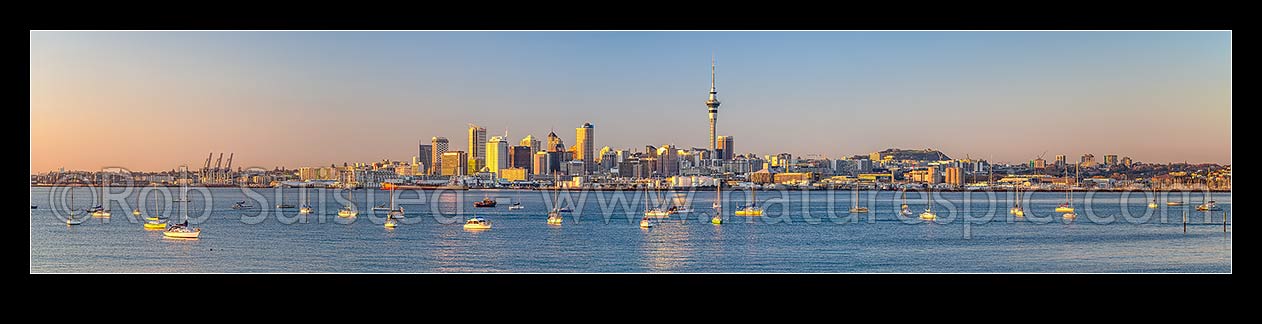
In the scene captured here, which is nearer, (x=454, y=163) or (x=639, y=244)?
(x=639, y=244)

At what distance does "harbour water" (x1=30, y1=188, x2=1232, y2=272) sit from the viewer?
18172 mm

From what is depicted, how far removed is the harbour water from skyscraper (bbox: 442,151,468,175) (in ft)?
81.8

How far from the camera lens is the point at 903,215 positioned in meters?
35.3

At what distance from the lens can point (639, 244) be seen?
2225cm

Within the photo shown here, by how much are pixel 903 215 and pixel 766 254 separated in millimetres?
16293

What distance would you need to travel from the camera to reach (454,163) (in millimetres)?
62250

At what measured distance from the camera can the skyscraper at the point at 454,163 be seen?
6126 centimetres

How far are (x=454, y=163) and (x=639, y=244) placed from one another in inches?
1621

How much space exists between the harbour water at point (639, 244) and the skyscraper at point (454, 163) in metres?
24.9

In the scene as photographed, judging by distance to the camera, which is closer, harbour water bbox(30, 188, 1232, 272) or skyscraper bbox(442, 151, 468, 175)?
harbour water bbox(30, 188, 1232, 272)

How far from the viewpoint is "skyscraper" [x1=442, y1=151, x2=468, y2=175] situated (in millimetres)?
61259
